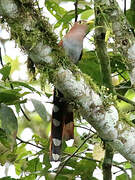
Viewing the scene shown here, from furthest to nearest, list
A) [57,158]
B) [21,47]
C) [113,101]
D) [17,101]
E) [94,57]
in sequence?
[94,57] → [57,158] → [113,101] → [21,47] → [17,101]

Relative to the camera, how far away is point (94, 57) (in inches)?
100

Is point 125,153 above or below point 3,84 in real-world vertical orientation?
below

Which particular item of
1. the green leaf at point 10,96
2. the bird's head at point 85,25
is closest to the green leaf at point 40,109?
the green leaf at point 10,96

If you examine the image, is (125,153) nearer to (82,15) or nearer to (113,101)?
(113,101)

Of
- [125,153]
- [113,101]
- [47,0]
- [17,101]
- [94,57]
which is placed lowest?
[125,153]

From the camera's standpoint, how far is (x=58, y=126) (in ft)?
7.76

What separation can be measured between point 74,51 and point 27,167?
0.73 m

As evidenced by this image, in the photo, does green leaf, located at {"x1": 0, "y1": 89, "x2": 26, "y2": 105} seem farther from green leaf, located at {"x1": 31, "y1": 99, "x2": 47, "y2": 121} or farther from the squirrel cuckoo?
the squirrel cuckoo

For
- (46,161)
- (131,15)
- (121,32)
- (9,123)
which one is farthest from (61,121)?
(9,123)

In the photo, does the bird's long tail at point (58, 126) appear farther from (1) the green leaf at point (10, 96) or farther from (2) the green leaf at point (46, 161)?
(1) the green leaf at point (10, 96)

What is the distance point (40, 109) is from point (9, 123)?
0.14m

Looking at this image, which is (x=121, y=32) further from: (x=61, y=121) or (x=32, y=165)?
(x=32, y=165)

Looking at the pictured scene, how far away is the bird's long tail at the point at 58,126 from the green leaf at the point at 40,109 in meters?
0.68

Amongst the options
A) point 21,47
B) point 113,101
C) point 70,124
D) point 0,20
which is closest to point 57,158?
point 70,124
